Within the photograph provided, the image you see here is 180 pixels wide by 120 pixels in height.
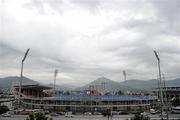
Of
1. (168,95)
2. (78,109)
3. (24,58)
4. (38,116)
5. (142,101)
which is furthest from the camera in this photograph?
(168,95)

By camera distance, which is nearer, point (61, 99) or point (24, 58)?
point (24, 58)

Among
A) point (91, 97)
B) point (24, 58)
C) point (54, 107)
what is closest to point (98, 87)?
point (91, 97)

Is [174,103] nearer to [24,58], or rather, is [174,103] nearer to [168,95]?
[168,95]

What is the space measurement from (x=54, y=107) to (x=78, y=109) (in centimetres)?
822

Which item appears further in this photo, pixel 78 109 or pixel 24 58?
pixel 78 109

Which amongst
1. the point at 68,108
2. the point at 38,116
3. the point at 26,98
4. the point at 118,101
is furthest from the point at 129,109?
the point at 38,116

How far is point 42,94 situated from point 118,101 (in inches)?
1442

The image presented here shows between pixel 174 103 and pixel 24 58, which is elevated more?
pixel 24 58

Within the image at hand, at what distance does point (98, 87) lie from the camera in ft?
326

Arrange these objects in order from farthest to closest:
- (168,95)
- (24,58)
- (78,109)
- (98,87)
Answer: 1. (168,95)
2. (98,87)
3. (78,109)
4. (24,58)

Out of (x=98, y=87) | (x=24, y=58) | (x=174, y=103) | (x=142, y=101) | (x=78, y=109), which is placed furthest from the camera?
(x=98, y=87)

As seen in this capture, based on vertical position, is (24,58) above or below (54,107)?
above

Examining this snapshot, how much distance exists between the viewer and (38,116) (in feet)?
86.3

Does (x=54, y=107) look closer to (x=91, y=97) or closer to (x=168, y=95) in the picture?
(x=91, y=97)
